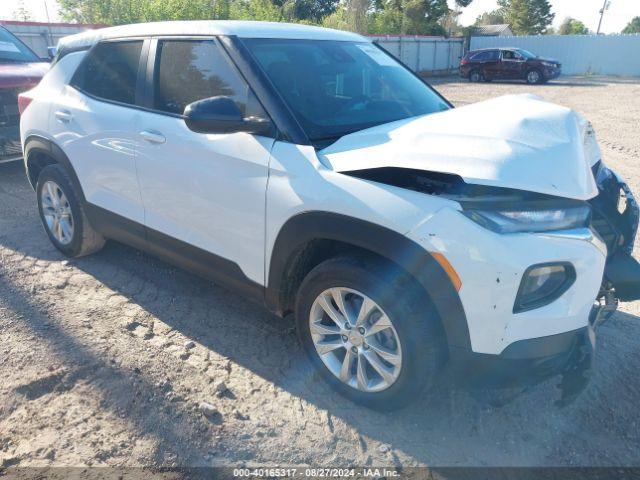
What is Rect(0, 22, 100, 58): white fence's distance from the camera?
54.0 ft

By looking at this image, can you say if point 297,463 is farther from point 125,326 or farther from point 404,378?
point 125,326

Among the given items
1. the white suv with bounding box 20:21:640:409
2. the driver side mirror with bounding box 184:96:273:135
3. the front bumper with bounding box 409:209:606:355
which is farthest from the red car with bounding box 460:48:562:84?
the front bumper with bounding box 409:209:606:355

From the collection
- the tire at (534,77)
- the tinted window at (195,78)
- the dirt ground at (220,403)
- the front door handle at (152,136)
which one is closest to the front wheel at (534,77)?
the tire at (534,77)

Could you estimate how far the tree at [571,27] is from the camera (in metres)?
75.8

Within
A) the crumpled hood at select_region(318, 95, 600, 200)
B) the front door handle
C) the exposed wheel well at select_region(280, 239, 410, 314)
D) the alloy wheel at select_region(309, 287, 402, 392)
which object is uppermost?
the crumpled hood at select_region(318, 95, 600, 200)

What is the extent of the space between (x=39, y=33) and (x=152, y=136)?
55.1 ft

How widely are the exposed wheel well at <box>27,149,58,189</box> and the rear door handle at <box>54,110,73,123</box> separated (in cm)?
43

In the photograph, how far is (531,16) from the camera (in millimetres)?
54594

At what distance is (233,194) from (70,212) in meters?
2.11

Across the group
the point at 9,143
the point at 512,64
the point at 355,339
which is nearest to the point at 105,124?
the point at 355,339

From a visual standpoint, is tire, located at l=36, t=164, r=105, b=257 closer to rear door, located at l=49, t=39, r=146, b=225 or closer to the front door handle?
rear door, located at l=49, t=39, r=146, b=225

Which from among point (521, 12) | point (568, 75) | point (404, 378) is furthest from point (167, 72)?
point (521, 12)

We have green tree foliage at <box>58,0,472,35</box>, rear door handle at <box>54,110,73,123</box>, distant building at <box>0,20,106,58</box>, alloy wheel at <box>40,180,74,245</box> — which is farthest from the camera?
green tree foliage at <box>58,0,472,35</box>

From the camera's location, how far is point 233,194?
2.92 m
